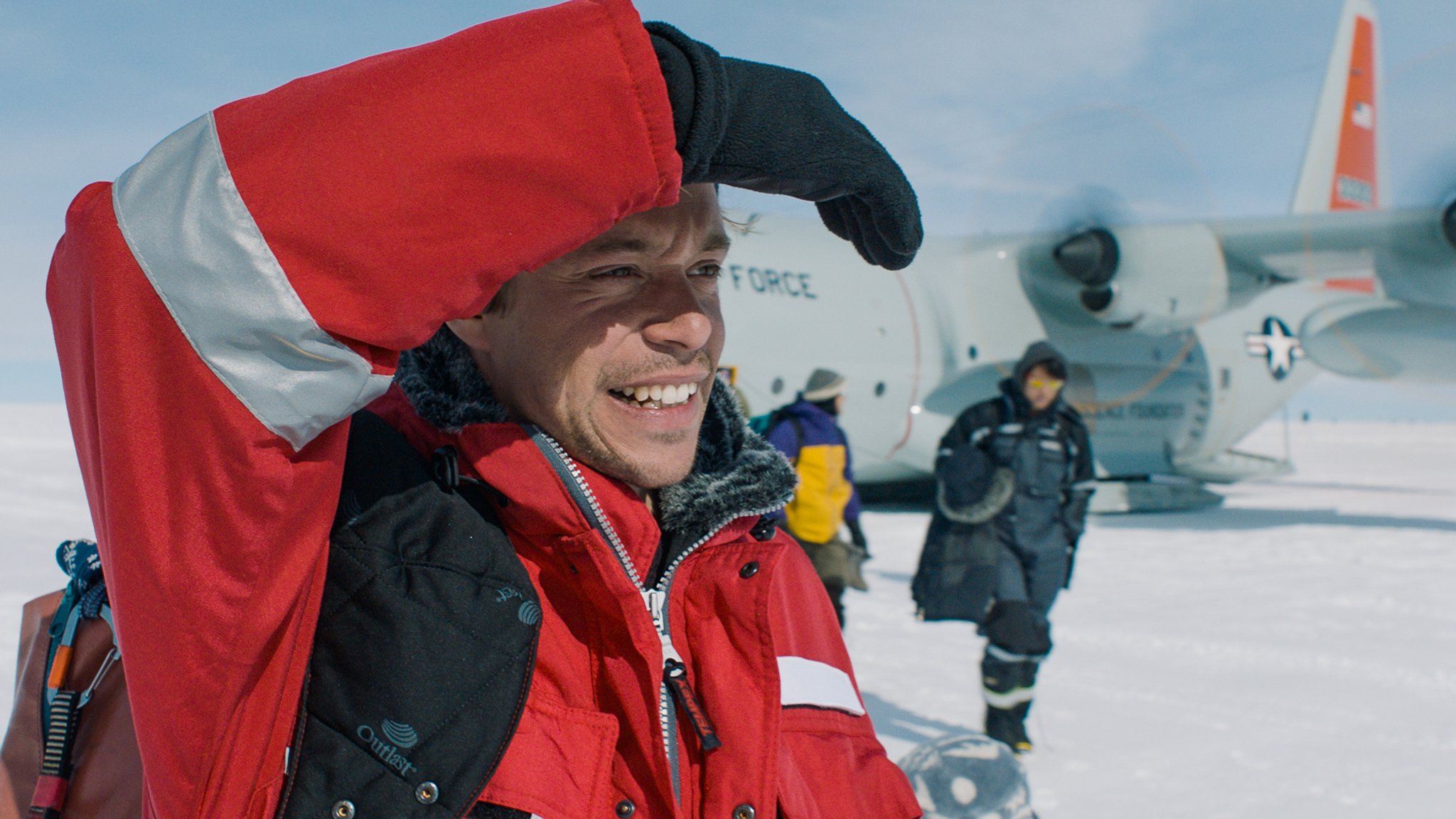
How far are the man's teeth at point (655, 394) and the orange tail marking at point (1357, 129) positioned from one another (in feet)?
55.6

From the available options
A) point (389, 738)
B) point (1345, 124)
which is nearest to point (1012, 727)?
point (389, 738)

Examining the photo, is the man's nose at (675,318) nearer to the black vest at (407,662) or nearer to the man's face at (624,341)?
the man's face at (624,341)

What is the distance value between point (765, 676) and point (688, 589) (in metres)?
0.11

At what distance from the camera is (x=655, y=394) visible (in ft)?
3.11

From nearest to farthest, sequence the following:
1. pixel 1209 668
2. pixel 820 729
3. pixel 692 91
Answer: pixel 692 91 → pixel 820 729 → pixel 1209 668

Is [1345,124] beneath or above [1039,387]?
above

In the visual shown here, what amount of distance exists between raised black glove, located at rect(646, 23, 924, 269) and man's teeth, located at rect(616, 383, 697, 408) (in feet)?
0.73

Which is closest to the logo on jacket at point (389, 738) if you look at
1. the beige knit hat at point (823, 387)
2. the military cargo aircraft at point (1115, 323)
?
the beige knit hat at point (823, 387)

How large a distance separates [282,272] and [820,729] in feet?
2.27

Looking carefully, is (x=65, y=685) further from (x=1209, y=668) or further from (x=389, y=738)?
(x=1209, y=668)

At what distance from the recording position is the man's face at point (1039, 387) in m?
3.92

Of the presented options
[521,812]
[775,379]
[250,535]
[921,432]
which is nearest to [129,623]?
[250,535]

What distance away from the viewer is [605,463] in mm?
931

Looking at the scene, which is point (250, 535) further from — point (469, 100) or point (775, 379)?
point (775, 379)
